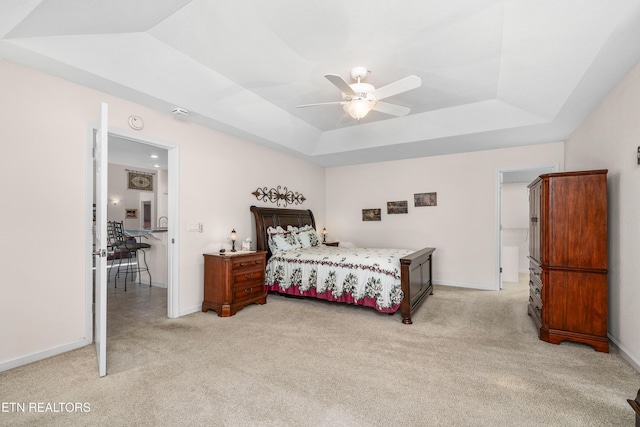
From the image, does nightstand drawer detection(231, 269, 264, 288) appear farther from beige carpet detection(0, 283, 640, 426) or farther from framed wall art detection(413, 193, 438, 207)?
framed wall art detection(413, 193, 438, 207)

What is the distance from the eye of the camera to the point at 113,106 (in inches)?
128

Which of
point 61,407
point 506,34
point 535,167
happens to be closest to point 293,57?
point 506,34

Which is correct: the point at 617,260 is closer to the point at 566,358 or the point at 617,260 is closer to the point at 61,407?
the point at 566,358

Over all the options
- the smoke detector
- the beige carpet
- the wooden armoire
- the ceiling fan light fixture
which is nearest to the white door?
the beige carpet

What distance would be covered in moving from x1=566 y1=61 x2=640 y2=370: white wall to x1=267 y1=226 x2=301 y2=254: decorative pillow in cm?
411

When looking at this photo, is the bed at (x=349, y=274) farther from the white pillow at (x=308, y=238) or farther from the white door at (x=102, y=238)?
the white door at (x=102, y=238)

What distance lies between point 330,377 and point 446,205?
4.50m

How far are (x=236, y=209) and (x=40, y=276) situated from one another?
253cm

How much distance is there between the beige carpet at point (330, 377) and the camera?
1.91 m

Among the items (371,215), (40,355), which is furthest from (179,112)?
(371,215)

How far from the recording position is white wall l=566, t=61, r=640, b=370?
8.47ft

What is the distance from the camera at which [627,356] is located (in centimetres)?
265

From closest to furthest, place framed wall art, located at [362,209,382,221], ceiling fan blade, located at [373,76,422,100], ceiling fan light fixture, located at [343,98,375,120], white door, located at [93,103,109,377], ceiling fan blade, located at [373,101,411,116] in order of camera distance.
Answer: white door, located at [93,103,109,377]
ceiling fan blade, located at [373,76,422,100]
ceiling fan light fixture, located at [343,98,375,120]
ceiling fan blade, located at [373,101,411,116]
framed wall art, located at [362,209,382,221]

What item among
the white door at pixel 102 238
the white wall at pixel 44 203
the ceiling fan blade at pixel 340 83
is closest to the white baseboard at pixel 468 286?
the ceiling fan blade at pixel 340 83
